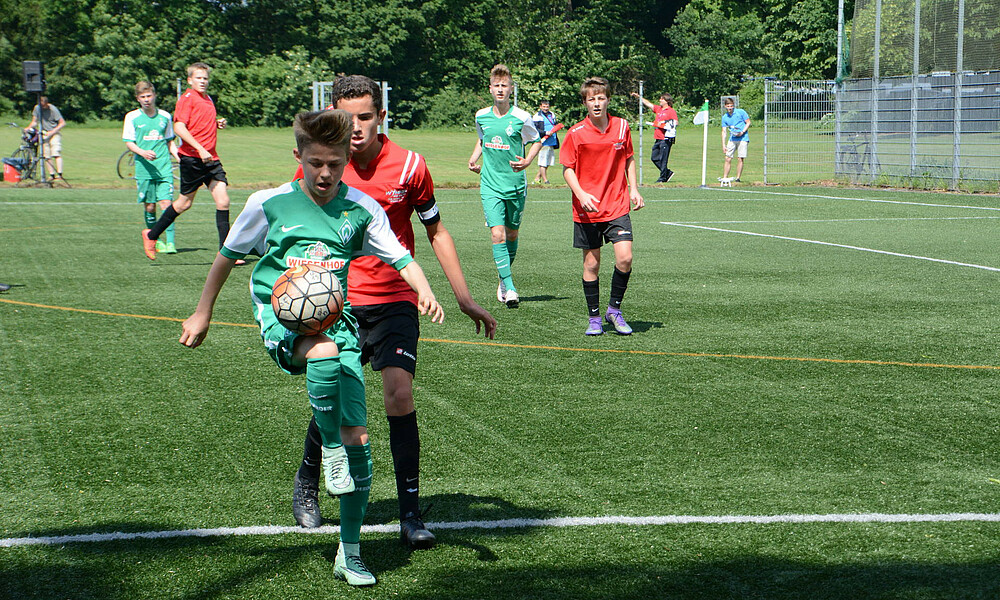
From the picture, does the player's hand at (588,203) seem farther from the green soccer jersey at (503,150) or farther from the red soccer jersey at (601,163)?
the green soccer jersey at (503,150)

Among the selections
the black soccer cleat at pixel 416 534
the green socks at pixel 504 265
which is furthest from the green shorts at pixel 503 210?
the black soccer cleat at pixel 416 534

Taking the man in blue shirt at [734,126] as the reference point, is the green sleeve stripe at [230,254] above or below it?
below

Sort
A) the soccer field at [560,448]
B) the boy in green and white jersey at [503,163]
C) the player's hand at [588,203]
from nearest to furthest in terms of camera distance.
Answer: the soccer field at [560,448], the player's hand at [588,203], the boy in green and white jersey at [503,163]

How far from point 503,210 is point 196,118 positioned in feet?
15.0

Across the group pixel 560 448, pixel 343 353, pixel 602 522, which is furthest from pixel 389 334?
pixel 560 448

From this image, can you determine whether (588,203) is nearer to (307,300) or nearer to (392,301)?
(392,301)

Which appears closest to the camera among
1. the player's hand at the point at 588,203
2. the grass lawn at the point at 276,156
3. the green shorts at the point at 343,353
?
the green shorts at the point at 343,353

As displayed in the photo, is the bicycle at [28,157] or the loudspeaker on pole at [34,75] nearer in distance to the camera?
the loudspeaker on pole at [34,75]

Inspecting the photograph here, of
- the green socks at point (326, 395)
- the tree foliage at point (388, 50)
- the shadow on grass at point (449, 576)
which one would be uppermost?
the tree foliage at point (388, 50)

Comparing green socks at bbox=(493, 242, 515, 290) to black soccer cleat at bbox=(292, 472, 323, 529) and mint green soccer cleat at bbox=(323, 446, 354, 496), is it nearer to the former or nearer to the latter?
black soccer cleat at bbox=(292, 472, 323, 529)

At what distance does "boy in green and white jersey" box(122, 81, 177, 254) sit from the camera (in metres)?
14.9

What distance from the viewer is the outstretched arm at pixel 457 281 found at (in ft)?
14.3

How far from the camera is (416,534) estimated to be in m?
4.27

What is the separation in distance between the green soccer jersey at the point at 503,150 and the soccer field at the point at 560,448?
1.12 m
